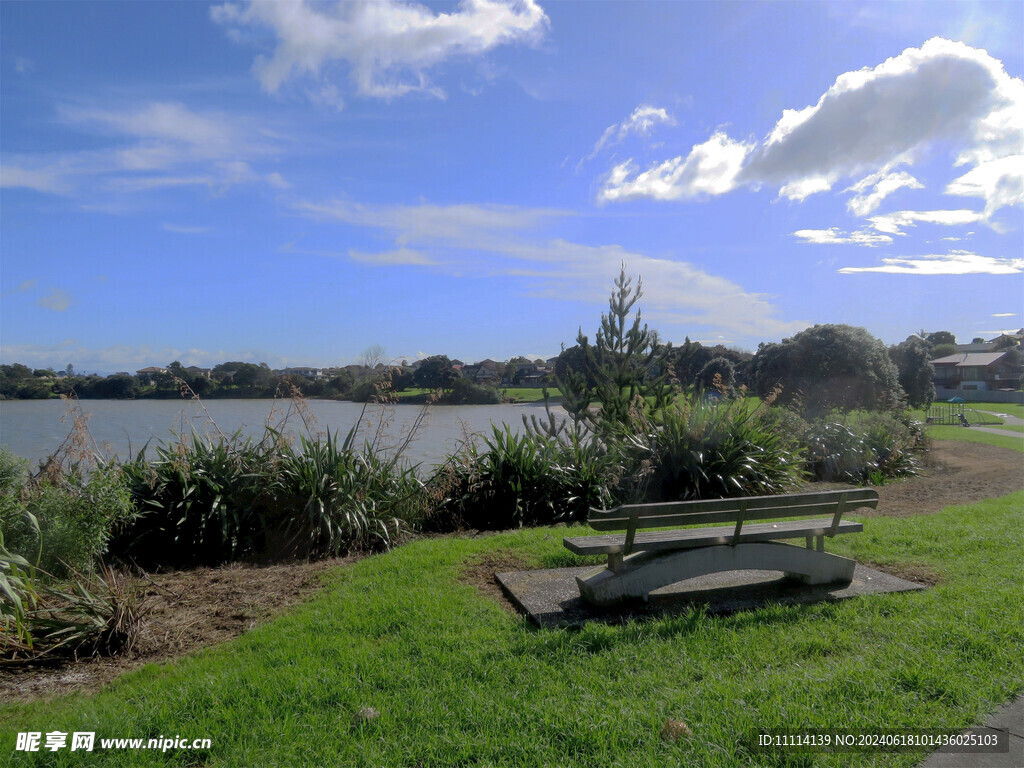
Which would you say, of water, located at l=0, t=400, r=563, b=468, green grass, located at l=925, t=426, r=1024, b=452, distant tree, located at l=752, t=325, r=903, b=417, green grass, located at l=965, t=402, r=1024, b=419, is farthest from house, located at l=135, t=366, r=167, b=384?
green grass, located at l=965, t=402, r=1024, b=419

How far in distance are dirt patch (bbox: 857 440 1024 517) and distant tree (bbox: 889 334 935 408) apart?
1647 cm

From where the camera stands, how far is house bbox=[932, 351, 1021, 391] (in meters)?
64.0

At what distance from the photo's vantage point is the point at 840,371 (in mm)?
20000

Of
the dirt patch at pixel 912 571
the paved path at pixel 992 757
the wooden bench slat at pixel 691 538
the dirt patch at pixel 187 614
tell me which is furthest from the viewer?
the dirt patch at pixel 912 571

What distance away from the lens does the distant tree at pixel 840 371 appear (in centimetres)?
1955

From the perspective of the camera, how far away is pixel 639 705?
323 centimetres

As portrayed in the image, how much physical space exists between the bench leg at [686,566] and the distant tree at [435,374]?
173 inches

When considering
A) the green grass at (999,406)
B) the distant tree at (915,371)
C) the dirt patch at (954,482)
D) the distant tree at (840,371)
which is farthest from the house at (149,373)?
the green grass at (999,406)

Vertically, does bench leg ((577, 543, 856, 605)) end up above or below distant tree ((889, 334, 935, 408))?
below

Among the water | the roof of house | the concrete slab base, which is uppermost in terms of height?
the roof of house

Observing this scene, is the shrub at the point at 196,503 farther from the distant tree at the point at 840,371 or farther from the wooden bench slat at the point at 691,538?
the distant tree at the point at 840,371

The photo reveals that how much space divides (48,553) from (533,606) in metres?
3.70

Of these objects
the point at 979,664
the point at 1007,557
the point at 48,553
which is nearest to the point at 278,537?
the point at 48,553

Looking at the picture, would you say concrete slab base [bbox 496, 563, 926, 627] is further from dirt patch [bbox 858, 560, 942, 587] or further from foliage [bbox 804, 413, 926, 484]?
foliage [bbox 804, 413, 926, 484]
